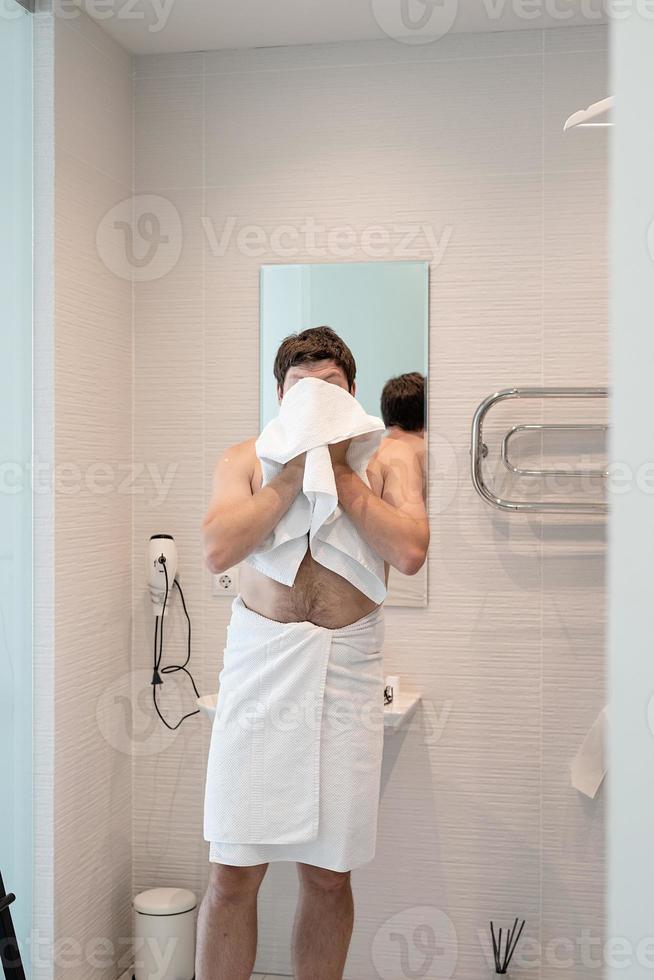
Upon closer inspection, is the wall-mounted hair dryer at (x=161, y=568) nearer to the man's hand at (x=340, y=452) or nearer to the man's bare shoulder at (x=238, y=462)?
the man's bare shoulder at (x=238, y=462)

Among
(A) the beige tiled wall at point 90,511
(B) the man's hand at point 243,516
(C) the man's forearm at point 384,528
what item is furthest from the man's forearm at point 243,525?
(A) the beige tiled wall at point 90,511

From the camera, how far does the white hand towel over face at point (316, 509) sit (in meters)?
2.01

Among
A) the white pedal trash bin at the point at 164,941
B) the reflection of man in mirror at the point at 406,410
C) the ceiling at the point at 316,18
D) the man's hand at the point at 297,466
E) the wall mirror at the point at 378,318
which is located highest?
the ceiling at the point at 316,18

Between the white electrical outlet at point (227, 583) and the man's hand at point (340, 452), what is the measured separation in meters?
0.66

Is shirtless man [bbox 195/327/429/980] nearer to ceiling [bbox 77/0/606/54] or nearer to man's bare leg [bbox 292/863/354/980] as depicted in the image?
man's bare leg [bbox 292/863/354/980]

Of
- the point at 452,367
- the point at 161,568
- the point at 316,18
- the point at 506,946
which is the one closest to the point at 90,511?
the point at 161,568

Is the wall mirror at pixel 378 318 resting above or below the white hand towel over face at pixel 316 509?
above

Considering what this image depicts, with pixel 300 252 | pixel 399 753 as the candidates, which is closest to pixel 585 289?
pixel 300 252

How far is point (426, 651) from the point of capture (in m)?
2.56

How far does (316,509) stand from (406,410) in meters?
0.64

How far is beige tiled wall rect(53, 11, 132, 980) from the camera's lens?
7.55ft

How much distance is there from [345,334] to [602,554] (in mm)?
898

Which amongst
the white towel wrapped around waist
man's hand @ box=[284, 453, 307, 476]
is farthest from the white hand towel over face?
the white towel wrapped around waist

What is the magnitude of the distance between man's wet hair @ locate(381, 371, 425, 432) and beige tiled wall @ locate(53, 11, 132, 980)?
0.75 metres
